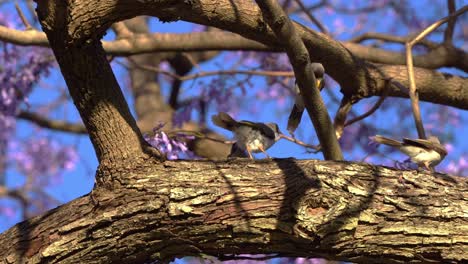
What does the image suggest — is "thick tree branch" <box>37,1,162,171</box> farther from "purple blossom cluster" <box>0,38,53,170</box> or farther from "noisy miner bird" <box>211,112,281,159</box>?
"purple blossom cluster" <box>0,38,53,170</box>

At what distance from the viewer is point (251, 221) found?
3.11 m

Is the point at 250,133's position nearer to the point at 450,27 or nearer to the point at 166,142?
the point at 166,142

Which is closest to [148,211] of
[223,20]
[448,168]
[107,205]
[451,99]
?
[107,205]

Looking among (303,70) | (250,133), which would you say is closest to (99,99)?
(303,70)

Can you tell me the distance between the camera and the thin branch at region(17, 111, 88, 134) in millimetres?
7207

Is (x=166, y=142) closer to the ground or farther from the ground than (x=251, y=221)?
farther from the ground

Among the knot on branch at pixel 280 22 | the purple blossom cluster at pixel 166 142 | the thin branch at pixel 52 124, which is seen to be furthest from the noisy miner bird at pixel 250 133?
the thin branch at pixel 52 124

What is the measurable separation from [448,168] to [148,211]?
6.10 m

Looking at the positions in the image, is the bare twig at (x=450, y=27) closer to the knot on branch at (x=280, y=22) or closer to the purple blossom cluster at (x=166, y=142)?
the purple blossom cluster at (x=166, y=142)

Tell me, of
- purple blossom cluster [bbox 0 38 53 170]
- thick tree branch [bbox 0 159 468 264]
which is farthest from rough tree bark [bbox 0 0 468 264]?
purple blossom cluster [bbox 0 38 53 170]

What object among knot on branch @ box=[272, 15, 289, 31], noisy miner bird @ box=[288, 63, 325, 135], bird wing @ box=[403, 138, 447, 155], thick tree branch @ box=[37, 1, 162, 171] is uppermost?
noisy miner bird @ box=[288, 63, 325, 135]

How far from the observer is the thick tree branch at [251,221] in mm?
3092

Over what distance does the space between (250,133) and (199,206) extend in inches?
61.4

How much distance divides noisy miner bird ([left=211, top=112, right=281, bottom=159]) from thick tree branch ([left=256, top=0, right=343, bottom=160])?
566mm
